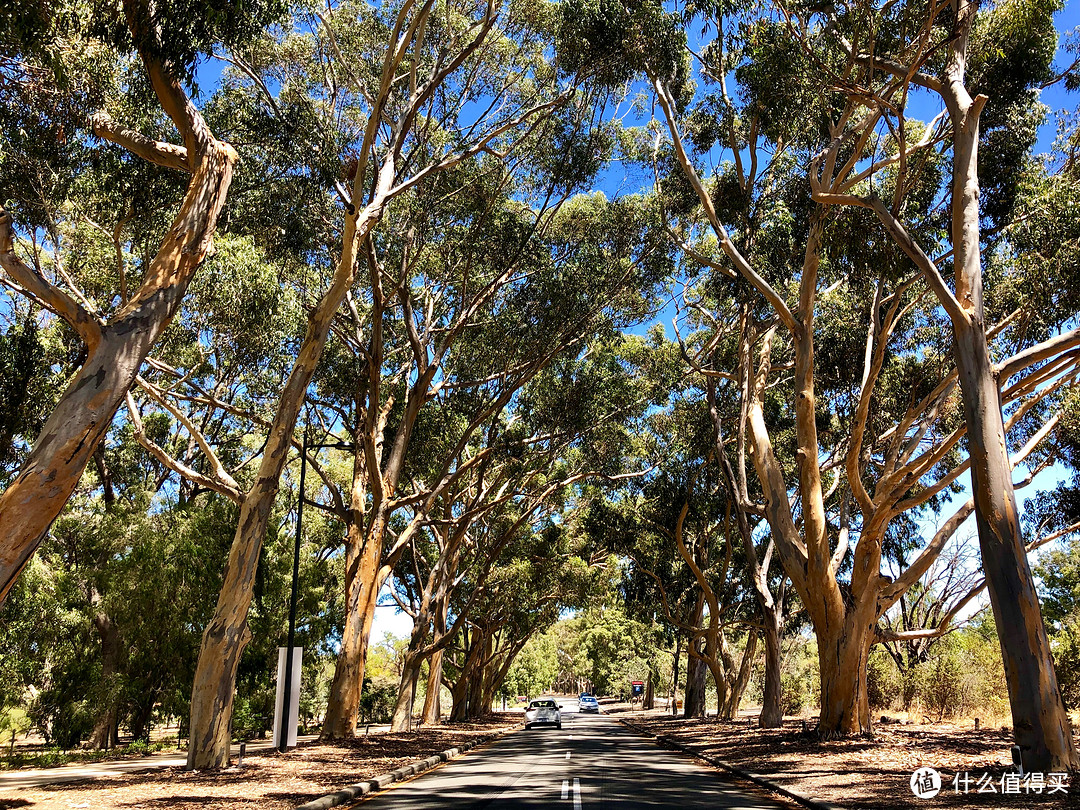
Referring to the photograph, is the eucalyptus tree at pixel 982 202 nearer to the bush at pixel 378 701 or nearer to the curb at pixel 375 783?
the curb at pixel 375 783

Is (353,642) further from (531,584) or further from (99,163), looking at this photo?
(531,584)

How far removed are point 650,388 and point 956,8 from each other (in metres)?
15.7

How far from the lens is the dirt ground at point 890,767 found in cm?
916

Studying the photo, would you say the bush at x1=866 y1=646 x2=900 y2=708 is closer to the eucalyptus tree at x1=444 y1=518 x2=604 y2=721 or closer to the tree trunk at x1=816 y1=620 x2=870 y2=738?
the eucalyptus tree at x1=444 y1=518 x2=604 y2=721

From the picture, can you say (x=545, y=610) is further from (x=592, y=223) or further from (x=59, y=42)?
(x=59, y=42)

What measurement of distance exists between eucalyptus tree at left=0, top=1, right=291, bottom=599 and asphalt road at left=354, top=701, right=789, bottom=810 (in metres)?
5.86

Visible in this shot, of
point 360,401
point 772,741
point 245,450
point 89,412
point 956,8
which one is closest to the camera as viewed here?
point 89,412

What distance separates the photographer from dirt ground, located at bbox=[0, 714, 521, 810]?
9.87 m

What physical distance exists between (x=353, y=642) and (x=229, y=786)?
7.72 m

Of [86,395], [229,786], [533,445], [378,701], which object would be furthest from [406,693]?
[378,701]

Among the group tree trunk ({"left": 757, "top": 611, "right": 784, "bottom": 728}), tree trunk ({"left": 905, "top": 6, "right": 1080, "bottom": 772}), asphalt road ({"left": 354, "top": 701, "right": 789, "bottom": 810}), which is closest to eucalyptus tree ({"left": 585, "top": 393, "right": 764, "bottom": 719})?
tree trunk ({"left": 757, "top": 611, "right": 784, "bottom": 728})

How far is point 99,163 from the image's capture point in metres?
14.3

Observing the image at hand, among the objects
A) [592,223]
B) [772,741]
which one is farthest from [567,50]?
[772,741]

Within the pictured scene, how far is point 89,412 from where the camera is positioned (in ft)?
27.7
